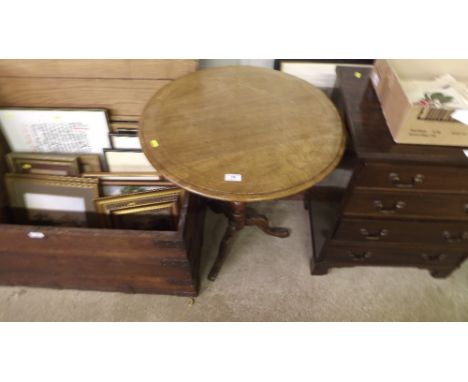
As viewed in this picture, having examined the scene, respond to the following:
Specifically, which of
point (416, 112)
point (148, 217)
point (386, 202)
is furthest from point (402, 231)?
point (148, 217)

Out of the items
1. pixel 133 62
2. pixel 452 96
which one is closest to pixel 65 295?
pixel 133 62

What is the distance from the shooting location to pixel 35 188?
1.58 metres

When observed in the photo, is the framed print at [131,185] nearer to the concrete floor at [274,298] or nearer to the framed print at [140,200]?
the framed print at [140,200]

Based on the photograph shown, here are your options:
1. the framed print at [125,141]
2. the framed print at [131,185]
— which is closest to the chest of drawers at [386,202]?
the framed print at [131,185]

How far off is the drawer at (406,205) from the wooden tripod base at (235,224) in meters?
0.46

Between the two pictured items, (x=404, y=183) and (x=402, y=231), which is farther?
(x=402, y=231)

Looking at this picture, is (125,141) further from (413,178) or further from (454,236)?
(454,236)

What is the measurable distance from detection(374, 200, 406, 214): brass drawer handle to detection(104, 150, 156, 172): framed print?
0.97 meters

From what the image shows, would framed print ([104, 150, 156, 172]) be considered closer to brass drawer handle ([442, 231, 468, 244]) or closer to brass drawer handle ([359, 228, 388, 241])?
brass drawer handle ([359, 228, 388, 241])

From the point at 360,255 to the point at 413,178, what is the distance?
52 cm

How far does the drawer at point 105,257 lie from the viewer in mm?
1263

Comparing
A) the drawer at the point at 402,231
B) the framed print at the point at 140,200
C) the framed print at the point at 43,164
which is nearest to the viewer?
the drawer at the point at 402,231

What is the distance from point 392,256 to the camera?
5.13ft

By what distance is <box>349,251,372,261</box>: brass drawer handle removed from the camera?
1555 mm
